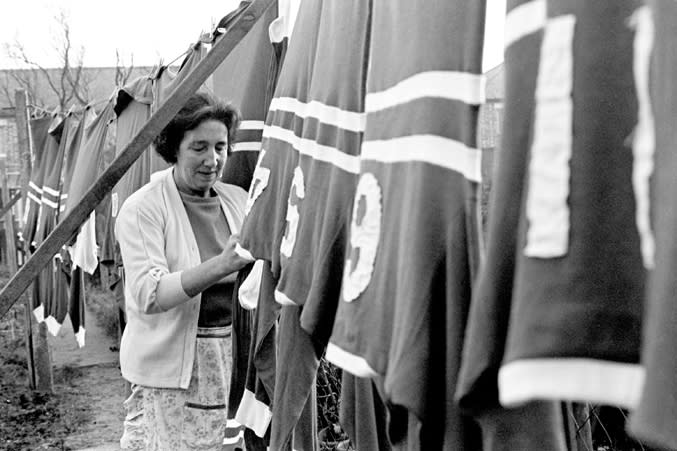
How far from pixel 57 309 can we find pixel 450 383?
17.1ft

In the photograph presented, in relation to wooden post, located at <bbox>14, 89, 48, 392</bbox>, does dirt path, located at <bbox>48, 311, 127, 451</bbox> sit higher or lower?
lower

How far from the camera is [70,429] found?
6.05 meters

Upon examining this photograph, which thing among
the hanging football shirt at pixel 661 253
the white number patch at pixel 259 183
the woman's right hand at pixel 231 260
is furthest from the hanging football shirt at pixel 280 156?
the hanging football shirt at pixel 661 253

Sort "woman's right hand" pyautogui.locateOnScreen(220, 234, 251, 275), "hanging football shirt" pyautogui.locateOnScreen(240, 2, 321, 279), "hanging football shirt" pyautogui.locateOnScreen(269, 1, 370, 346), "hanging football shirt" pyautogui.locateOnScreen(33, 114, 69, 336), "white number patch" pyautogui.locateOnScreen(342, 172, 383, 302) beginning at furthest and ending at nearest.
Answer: "hanging football shirt" pyautogui.locateOnScreen(33, 114, 69, 336) < "woman's right hand" pyautogui.locateOnScreen(220, 234, 251, 275) < "hanging football shirt" pyautogui.locateOnScreen(240, 2, 321, 279) < "hanging football shirt" pyautogui.locateOnScreen(269, 1, 370, 346) < "white number patch" pyautogui.locateOnScreen(342, 172, 383, 302)

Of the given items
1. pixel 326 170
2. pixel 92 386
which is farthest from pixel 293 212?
pixel 92 386

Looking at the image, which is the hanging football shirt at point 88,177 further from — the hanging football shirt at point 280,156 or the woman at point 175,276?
the hanging football shirt at point 280,156

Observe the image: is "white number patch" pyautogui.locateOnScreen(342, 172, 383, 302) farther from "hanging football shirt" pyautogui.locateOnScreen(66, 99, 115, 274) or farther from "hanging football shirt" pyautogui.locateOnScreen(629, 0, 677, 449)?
"hanging football shirt" pyautogui.locateOnScreen(66, 99, 115, 274)

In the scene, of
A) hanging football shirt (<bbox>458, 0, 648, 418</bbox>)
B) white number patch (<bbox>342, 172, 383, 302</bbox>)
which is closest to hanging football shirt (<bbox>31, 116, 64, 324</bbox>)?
white number patch (<bbox>342, 172, 383, 302</bbox>)

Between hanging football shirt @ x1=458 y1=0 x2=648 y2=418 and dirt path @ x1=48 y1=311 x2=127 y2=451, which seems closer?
hanging football shirt @ x1=458 y1=0 x2=648 y2=418

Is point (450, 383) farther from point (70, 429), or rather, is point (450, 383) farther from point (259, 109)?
point (70, 429)

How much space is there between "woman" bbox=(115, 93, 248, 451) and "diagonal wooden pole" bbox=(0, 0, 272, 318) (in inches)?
21.7

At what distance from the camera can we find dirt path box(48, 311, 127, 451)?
5.86m

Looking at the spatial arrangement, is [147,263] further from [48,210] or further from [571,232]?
[48,210]

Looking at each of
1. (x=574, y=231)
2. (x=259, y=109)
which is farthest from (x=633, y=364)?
(x=259, y=109)
